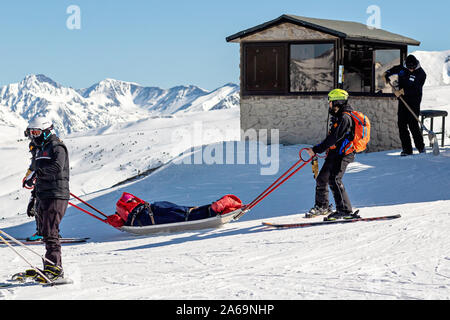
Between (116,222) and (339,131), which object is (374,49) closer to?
(339,131)

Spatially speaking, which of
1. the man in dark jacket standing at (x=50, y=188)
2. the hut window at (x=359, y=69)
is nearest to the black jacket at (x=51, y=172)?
the man in dark jacket standing at (x=50, y=188)

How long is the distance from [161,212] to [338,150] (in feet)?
9.72

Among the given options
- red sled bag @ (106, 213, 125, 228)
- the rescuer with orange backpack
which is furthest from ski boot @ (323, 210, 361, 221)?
red sled bag @ (106, 213, 125, 228)

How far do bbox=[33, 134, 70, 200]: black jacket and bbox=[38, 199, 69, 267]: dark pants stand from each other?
0.08 m

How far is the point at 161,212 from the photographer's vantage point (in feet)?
31.4

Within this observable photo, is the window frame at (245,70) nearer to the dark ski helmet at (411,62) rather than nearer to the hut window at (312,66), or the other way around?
the hut window at (312,66)

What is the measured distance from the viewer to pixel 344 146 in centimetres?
859

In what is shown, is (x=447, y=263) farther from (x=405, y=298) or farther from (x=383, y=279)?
(x=405, y=298)

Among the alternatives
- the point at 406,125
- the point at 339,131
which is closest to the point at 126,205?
the point at 339,131

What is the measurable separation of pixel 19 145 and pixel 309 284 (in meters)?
34.4

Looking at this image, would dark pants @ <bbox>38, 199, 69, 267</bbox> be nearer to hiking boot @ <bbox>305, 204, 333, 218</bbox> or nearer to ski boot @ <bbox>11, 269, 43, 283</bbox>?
ski boot @ <bbox>11, 269, 43, 283</bbox>

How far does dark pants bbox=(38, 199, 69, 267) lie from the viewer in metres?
6.41
